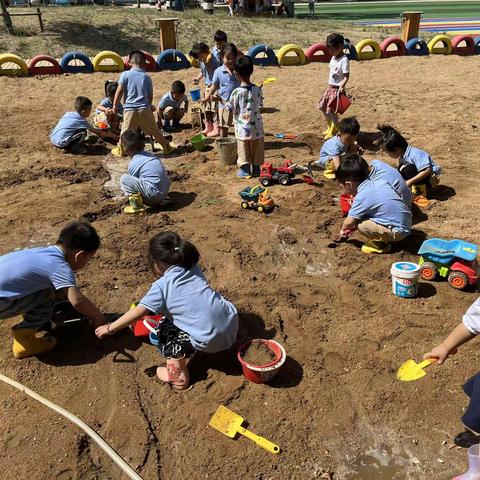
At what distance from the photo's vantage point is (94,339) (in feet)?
12.5

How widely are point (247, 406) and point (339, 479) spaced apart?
0.73m

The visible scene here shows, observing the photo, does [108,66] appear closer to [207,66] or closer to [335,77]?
[207,66]

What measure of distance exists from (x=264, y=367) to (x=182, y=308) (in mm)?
680

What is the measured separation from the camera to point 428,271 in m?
4.32

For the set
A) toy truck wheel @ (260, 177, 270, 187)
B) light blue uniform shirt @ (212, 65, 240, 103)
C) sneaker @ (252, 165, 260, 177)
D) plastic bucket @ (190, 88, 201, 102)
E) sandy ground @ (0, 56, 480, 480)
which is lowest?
sandy ground @ (0, 56, 480, 480)

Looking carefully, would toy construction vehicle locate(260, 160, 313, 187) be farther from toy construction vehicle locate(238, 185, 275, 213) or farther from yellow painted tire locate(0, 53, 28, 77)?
yellow painted tire locate(0, 53, 28, 77)

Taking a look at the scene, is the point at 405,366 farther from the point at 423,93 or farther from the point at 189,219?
the point at 423,93

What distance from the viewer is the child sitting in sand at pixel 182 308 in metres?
3.22

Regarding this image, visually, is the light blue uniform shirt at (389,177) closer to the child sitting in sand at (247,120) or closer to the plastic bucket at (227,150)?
the child sitting in sand at (247,120)

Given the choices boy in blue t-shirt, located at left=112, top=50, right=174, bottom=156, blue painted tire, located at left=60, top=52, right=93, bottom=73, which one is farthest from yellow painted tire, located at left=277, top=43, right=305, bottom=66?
boy in blue t-shirt, located at left=112, top=50, right=174, bottom=156

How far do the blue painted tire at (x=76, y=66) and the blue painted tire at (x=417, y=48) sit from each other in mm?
9009

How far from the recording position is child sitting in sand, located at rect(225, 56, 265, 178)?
640 cm

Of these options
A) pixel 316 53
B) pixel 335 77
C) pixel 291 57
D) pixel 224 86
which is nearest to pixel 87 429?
pixel 224 86

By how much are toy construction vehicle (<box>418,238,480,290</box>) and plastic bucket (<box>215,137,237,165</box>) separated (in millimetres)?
3464
